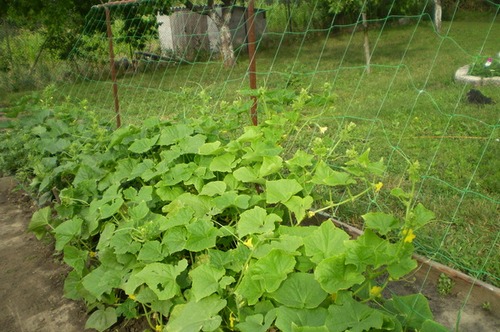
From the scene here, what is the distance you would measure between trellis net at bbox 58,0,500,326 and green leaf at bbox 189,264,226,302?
960mm

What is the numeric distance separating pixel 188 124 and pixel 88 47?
8.08 m

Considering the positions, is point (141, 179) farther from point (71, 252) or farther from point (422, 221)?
point (422, 221)

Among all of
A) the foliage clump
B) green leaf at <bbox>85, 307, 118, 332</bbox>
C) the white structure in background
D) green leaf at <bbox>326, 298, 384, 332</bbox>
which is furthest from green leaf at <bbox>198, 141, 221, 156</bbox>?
the white structure in background

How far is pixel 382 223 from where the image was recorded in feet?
5.86

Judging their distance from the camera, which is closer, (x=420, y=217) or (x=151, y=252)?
(x=420, y=217)

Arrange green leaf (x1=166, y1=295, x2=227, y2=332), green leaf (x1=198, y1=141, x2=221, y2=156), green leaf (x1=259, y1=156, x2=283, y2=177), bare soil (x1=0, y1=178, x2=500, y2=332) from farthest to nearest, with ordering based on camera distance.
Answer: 1. green leaf (x1=198, y1=141, x2=221, y2=156)
2. green leaf (x1=259, y1=156, x2=283, y2=177)
3. bare soil (x1=0, y1=178, x2=500, y2=332)
4. green leaf (x1=166, y1=295, x2=227, y2=332)

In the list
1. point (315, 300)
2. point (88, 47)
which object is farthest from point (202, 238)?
point (88, 47)

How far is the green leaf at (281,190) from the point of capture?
2.10 metres

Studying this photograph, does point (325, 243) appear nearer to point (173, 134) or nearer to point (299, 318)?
point (299, 318)

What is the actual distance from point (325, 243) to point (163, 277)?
682 millimetres

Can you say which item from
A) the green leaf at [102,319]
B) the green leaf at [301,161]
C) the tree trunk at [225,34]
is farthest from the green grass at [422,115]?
the green leaf at [102,319]

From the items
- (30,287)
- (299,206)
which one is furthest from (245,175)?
(30,287)

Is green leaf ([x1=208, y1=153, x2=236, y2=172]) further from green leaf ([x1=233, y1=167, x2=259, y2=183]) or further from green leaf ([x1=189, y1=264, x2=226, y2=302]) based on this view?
green leaf ([x1=189, y1=264, x2=226, y2=302])

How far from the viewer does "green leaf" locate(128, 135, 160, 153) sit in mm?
2884
